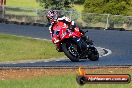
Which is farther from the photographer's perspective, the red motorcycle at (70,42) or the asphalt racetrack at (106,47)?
the red motorcycle at (70,42)

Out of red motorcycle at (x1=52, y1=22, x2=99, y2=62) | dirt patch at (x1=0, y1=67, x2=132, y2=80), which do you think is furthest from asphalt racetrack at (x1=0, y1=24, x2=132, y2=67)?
dirt patch at (x1=0, y1=67, x2=132, y2=80)

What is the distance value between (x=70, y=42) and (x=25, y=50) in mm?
6058

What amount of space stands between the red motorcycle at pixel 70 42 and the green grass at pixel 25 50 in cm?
268

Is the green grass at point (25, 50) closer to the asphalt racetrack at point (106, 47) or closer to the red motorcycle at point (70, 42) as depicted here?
the asphalt racetrack at point (106, 47)

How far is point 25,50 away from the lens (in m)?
21.9

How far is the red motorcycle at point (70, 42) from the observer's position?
16.1 m

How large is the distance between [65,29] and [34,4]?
180 feet

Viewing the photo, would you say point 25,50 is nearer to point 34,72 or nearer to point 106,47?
point 106,47

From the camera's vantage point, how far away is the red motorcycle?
52.8 feet

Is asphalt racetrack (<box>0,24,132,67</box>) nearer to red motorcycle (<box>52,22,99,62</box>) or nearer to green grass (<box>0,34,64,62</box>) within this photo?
red motorcycle (<box>52,22,99,62</box>)

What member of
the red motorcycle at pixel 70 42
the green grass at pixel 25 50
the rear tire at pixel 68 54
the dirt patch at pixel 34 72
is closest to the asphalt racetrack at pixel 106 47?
the rear tire at pixel 68 54

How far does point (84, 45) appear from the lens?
1648 cm

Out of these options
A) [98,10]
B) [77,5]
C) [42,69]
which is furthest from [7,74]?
[77,5]

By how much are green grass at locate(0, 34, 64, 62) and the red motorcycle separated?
2.68 metres
